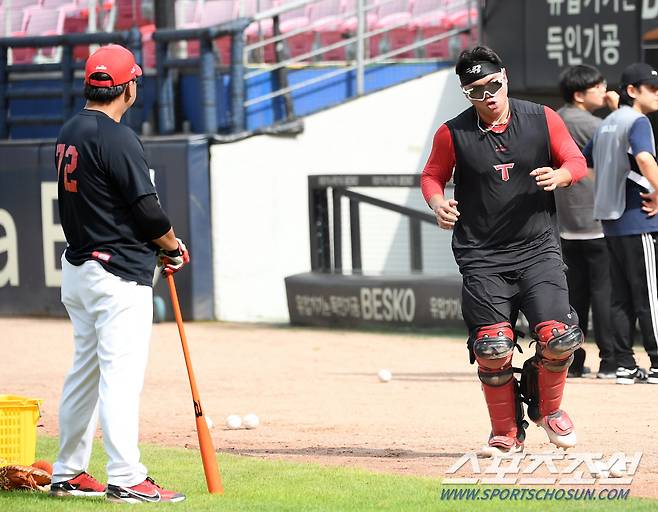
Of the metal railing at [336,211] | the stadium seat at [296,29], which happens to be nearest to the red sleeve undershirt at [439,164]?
the metal railing at [336,211]

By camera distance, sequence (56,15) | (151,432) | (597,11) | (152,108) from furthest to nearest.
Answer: (56,15), (152,108), (597,11), (151,432)

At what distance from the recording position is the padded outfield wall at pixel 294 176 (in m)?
15.8

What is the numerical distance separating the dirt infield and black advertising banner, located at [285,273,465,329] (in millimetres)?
312

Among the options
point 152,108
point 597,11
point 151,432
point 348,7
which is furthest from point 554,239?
point 348,7

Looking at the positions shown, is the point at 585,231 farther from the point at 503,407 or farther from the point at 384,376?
the point at 503,407

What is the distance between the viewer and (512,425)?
703cm

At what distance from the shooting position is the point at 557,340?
6.77 m

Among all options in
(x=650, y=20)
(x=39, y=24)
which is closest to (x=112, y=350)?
(x=650, y=20)

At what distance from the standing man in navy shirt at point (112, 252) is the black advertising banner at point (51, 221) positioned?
9276 mm

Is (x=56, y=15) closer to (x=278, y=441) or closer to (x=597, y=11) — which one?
(x=597, y=11)

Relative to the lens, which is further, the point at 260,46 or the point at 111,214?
the point at 260,46

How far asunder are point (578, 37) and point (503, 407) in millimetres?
8281

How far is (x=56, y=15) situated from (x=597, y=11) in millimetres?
9805

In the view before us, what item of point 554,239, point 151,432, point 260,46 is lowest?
point 151,432
